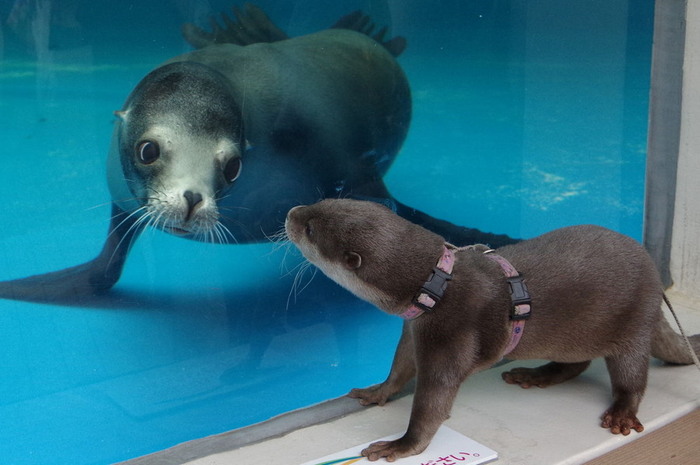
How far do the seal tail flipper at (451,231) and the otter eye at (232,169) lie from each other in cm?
85

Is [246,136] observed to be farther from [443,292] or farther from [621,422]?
[621,422]

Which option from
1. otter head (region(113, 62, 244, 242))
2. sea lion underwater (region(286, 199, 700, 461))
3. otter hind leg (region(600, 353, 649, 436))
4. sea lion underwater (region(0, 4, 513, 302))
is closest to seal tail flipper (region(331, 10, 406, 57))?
sea lion underwater (region(0, 4, 513, 302))

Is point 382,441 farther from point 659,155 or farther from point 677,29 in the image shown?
point 677,29

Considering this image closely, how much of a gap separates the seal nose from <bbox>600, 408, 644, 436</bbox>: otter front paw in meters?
1.76

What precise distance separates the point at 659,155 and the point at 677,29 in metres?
0.68

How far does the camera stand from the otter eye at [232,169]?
287 cm

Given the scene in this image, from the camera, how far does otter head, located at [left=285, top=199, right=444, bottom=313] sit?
2.62 metres

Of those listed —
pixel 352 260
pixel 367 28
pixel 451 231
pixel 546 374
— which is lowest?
pixel 546 374

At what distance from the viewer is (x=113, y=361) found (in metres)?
2.94

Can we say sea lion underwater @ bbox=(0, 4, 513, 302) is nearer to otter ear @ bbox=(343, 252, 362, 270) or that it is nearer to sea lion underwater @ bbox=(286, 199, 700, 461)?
sea lion underwater @ bbox=(286, 199, 700, 461)

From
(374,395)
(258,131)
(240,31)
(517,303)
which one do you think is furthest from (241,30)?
(374,395)

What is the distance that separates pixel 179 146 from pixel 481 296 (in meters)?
1.18

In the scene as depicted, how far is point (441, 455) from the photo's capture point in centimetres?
279

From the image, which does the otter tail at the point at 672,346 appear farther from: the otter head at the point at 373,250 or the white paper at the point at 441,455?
the otter head at the point at 373,250
